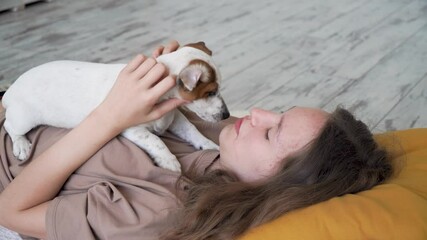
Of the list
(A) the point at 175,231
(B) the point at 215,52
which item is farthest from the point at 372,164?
(B) the point at 215,52

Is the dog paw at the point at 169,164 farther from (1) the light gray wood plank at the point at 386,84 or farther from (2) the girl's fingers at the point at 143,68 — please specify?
(1) the light gray wood plank at the point at 386,84

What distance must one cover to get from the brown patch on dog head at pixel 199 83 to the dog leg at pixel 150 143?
134 mm

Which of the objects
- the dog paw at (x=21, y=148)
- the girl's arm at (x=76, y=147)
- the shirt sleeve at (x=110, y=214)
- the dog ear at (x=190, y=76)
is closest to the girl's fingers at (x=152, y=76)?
the girl's arm at (x=76, y=147)

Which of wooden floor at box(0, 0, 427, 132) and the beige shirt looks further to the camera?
wooden floor at box(0, 0, 427, 132)

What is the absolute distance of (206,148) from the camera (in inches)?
49.7

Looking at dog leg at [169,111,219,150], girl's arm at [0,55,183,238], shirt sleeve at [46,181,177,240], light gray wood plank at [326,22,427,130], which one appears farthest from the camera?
light gray wood plank at [326,22,427,130]

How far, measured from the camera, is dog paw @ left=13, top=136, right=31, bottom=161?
1.23 m

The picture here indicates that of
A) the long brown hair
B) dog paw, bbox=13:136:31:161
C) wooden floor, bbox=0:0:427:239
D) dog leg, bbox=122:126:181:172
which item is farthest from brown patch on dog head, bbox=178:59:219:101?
wooden floor, bbox=0:0:427:239

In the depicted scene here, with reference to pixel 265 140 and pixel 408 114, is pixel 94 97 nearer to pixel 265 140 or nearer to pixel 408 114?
pixel 265 140

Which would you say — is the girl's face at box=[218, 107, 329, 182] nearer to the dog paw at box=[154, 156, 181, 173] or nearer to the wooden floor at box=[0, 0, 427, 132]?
Answer: the dog paw at box=[154, 156, 181, 173]

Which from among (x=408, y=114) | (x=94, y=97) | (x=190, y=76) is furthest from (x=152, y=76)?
(x=408, y=114)

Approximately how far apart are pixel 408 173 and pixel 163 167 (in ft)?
1.73

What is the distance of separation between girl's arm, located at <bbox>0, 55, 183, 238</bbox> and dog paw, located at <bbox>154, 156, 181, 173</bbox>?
12cm

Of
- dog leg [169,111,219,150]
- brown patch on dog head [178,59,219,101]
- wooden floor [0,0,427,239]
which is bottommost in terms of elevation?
wooden floor [0,0,427,239]
